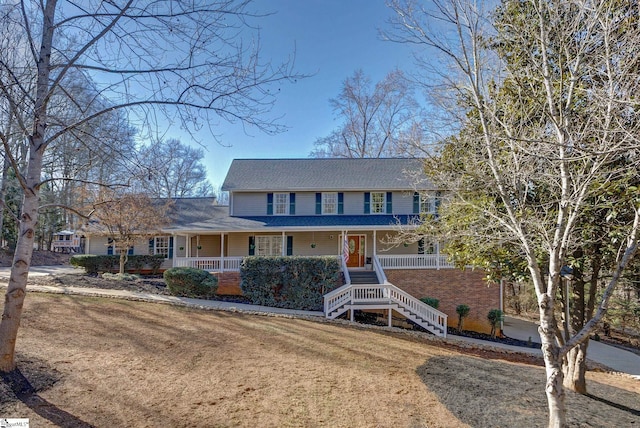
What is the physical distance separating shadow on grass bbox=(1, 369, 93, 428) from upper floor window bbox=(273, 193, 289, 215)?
1446cm

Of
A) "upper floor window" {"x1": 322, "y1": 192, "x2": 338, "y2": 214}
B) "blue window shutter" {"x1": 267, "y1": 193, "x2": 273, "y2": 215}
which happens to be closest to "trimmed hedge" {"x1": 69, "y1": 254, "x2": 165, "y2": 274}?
"blue window shutter" {"x1": 267, "y1": 193, "x2": 273, "y2": 215}

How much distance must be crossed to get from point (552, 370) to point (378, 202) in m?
15.3

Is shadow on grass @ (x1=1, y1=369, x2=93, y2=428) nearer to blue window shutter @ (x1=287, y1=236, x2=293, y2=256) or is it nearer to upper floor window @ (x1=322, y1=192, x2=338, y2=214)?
blue window shutter @ (x1=287, y1=236, x2=293, y2=256)

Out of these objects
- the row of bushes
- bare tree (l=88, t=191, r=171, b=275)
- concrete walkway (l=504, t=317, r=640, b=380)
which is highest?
bare tree (l=88, t=191, r=171, b=275)

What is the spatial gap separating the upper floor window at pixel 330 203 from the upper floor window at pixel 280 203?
209 cm

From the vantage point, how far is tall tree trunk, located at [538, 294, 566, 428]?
394 centimetres

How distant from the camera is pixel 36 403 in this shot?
4.29 metres

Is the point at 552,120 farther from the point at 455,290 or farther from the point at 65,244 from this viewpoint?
the point at 65,244

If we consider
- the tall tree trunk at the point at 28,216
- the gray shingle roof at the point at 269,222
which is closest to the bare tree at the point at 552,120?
the tall tree trunk at the point at 28,216

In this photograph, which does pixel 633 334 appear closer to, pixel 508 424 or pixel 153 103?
pixel 508 424

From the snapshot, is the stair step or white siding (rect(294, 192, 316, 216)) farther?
white siding (rect(294, 192, 316, 216))

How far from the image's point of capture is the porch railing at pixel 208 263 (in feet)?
52.1

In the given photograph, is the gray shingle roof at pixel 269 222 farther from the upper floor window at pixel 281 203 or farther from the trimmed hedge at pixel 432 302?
the trimmed hedge at pixel 432 302

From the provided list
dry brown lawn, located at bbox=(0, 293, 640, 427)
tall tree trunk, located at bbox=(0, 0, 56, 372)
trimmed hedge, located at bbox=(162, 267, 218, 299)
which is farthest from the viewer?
trimmed hedge, located at bbox=(162, 267, 218, 299)
